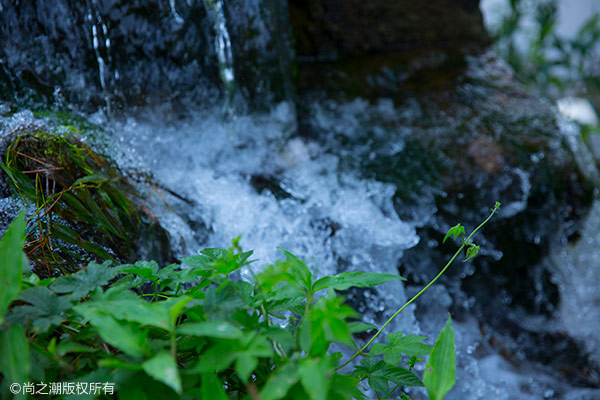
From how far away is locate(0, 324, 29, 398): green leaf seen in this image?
0.63m

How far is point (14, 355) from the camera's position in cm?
64

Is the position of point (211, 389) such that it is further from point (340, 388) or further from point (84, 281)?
point (84, 281)

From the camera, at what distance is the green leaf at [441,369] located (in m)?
0.71

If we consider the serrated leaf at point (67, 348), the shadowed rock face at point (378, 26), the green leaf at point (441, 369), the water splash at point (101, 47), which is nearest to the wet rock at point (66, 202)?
the serrated leaf at point (67, 348)

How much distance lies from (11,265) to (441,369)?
730 mm

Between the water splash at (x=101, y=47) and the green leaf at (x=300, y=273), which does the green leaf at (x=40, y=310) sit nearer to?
the green leaf at (x=300, y=273)

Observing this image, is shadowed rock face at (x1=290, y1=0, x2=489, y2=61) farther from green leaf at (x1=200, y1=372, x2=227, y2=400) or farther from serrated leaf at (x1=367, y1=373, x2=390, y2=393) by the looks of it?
green leaf at (x1=200, y1=372, x2=227, y2=400)

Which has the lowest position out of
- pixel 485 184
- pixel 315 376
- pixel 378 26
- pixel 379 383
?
pixel 485 184

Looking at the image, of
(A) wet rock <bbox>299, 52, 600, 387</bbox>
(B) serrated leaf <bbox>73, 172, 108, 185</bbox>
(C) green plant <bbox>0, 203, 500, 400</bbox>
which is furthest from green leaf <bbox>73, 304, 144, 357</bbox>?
(A) wet rock <bbox>299, 52, 600, 387</bbox>

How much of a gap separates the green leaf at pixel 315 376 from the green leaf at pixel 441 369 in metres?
0.20

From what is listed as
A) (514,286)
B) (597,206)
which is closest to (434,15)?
(597,206)

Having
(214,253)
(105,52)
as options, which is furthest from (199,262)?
(105,52)

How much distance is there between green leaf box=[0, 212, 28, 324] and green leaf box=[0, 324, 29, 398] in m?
0.03

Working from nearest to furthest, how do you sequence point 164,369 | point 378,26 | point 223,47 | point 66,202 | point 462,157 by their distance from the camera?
point 164,369, point 66,202, point 223,47, point 462,157, point 378,26
